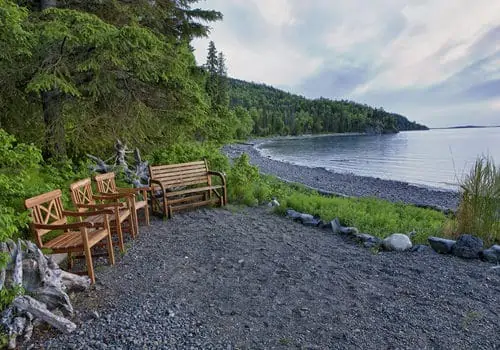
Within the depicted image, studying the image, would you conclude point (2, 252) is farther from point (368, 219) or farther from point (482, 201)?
point (482, 201)

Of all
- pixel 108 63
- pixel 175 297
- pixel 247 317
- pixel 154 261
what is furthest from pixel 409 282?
pixel 108 63

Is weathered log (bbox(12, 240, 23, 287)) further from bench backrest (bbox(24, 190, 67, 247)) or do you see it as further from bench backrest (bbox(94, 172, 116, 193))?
bench backrest (bbox(94, 172, 116, 193))

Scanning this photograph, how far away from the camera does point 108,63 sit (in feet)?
19.5

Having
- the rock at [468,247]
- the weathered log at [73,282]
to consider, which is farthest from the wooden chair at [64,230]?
the rock at [468,247]

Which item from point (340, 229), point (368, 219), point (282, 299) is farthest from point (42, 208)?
point (368, 219)

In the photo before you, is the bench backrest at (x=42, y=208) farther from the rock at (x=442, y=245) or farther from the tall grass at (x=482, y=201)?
the tall grass at (x=482, y=201)

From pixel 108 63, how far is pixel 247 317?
5.27m

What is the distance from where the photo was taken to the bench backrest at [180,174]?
6312 mm

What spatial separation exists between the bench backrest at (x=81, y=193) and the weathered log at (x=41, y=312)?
73.4 inches

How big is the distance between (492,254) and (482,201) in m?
0.89

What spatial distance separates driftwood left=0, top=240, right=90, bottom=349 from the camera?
231cm

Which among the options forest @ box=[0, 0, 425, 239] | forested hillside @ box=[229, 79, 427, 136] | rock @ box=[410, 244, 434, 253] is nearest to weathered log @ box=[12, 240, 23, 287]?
forest @ box=[0, 0, 425, 239]

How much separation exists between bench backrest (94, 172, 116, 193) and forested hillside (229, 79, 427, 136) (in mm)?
84616

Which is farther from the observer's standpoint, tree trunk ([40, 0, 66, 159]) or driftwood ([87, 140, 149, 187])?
driftwood ([87, 140, 149, 187])
